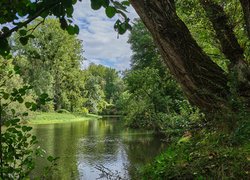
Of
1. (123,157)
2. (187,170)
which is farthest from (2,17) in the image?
(123,157)

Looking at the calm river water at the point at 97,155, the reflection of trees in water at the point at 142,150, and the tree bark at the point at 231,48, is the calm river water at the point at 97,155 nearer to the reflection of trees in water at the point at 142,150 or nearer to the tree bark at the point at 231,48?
the reflection of trees in water at the point at 142,150

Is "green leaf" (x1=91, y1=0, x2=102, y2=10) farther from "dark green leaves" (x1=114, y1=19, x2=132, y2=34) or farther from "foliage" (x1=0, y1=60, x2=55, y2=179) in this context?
"foliage" (x1=0, y1=60, x2=55, y2=179)

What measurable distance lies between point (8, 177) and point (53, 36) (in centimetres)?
4887

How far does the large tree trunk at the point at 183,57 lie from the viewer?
3463 millimetres

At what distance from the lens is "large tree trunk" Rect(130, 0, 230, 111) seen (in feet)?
11.4

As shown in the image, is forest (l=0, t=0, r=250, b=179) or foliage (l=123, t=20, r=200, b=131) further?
foliage (l=123, t=20, r=200, b=131)

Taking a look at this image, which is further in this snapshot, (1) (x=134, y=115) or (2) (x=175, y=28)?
(1) (x=134, y=115)

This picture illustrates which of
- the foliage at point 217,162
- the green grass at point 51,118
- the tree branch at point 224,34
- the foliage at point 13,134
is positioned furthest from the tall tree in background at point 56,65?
the foliage at point 13,134

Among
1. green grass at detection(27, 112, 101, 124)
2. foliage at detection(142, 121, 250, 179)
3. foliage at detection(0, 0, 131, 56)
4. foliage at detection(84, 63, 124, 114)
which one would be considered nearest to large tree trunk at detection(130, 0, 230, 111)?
foliage at detection(142, 121, 250, 179)

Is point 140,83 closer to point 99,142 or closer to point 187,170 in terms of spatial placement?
point 99,142

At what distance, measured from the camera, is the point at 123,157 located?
52.9 ft

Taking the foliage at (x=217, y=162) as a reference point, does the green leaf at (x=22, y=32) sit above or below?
above

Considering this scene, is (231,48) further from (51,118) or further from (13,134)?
(51,118)

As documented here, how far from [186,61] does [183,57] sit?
55 millimetres
